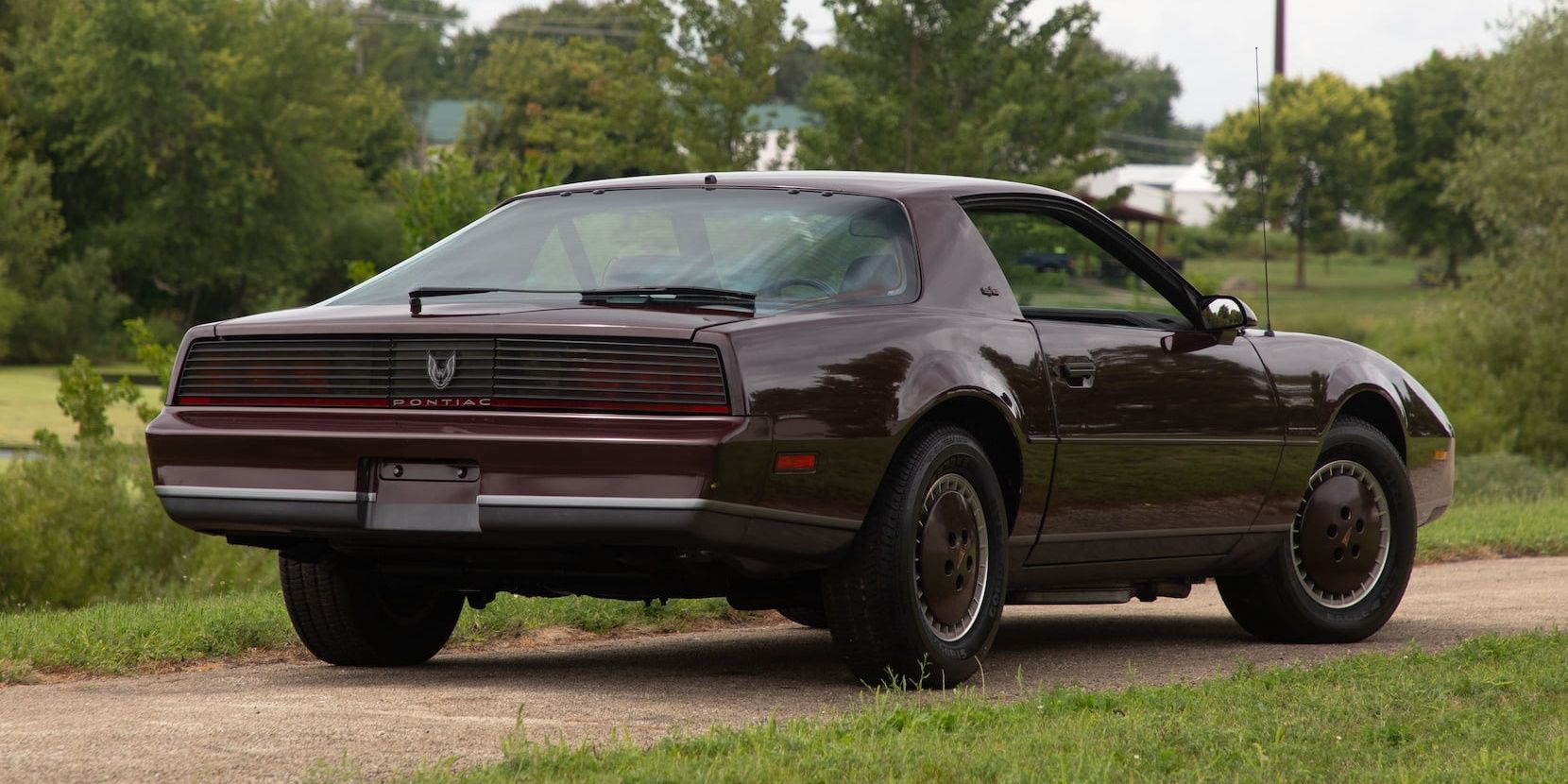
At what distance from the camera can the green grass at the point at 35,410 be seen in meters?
26.6

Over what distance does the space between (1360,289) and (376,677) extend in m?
74.5

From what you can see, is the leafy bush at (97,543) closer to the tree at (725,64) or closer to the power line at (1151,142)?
the tree at (725,64)

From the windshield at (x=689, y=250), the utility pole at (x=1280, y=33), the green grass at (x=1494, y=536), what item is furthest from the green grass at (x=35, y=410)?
the utility pole at (x=1280, y=33)

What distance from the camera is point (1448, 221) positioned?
259 feet

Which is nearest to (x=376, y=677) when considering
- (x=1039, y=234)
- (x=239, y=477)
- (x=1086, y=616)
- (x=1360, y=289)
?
(x=239, y=477)

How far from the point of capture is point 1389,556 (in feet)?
26.5

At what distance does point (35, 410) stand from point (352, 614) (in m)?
25.5

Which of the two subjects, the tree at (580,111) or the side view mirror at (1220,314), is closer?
the side view mirror at (1220,314)

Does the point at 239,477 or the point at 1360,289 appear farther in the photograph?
the point at 1360,289

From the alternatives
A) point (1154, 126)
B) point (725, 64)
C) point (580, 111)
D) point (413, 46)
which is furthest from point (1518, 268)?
point (1154, 126)

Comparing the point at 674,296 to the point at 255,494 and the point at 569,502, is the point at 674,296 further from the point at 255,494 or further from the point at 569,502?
the point at 255,494

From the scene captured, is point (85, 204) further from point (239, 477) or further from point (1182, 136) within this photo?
point (1182, 136)

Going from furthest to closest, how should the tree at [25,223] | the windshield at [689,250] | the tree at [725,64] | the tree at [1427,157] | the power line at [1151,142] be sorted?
the power line at [1151,142] < the tree at [1427,157] < the tree at [25,223] < the tree at [725,64] < the windshield at [689,250]

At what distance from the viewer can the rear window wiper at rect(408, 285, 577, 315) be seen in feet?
19.4
